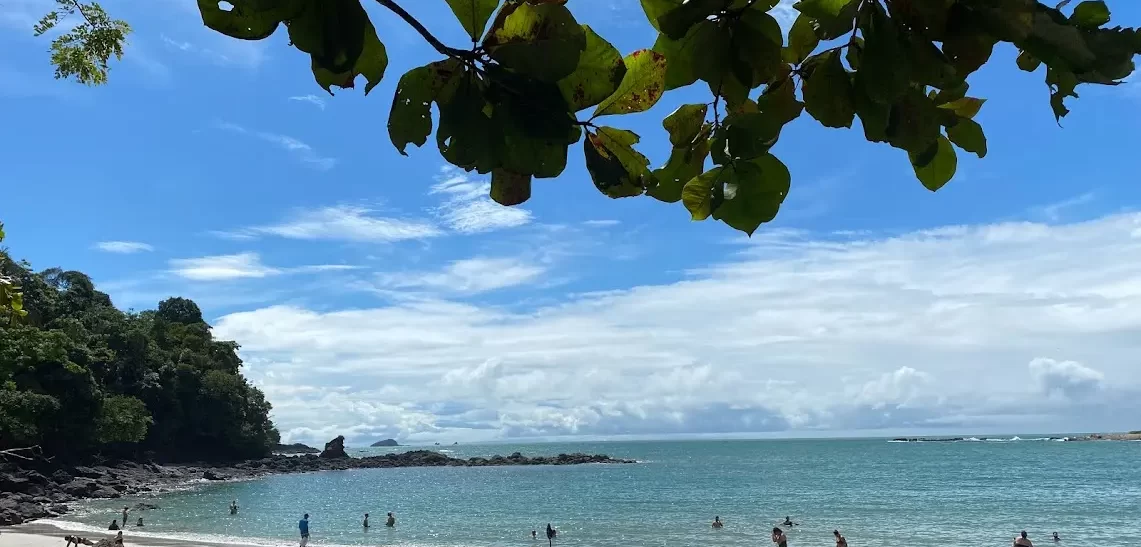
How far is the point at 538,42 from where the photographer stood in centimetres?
76

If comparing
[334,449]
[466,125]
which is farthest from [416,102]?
[334,449]

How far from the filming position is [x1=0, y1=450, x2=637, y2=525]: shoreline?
29125 millimetres

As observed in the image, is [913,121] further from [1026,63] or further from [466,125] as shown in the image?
[466,125]

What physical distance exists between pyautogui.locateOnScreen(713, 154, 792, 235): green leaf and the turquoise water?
2605 cm

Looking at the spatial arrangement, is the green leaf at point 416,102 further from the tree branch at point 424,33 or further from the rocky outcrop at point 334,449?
the rocky outcrop at point 334,449

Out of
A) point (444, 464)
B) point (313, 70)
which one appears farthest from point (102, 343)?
point (313, 70)

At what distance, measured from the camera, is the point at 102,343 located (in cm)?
4309

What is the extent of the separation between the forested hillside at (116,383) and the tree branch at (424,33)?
24300 millimetres

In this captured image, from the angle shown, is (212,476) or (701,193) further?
(212,476)

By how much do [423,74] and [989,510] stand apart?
39.9m

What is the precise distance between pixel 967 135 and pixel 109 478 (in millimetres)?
48376

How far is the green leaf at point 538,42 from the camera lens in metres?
0.76

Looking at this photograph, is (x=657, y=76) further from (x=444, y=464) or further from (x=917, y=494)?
(x=444, y=464)

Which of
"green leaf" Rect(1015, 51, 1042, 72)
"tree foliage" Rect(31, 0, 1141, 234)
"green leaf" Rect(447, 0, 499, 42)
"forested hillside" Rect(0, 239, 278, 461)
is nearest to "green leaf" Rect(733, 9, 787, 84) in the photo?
"tree foliage" Rect(31, 0, 1141, 234)
